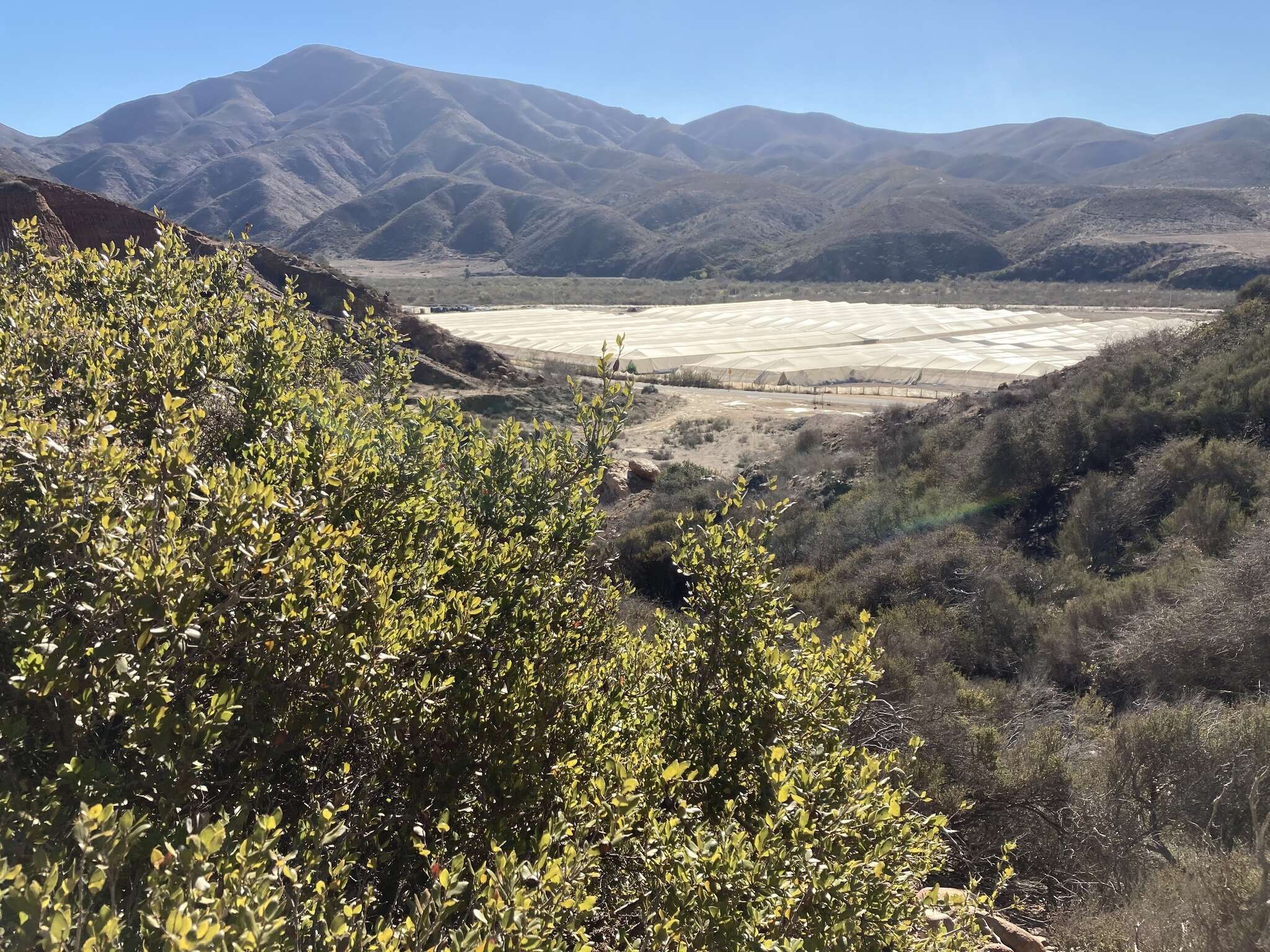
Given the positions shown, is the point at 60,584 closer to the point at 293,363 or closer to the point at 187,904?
the point at 187,904

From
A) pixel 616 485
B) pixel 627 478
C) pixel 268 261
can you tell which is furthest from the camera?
pixel 268 261

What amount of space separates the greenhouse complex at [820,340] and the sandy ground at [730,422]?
326 centimetres

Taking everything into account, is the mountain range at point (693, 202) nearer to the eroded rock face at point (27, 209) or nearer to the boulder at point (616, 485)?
Result: the eroded rock face at point (27, 209)

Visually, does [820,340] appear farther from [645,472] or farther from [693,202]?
[693,202]

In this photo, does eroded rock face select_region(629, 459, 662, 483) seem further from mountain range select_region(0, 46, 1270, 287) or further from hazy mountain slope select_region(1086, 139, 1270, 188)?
hazy mountain slope select_region(1086, 139, 1270, 188)

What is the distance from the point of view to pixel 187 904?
1.55 metres

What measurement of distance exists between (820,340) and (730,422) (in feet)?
57.9

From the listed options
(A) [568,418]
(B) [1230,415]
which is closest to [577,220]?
(A) [568,418]

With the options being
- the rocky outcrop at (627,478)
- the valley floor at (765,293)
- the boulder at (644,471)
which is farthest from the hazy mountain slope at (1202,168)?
the rocky outcrop at (627,478)

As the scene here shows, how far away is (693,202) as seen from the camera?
124 metres

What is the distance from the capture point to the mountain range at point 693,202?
81250 mm

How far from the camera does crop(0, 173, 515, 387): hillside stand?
2292 centimetres

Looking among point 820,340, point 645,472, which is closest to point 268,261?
point 645,472

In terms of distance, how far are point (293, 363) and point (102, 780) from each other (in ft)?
8.24
